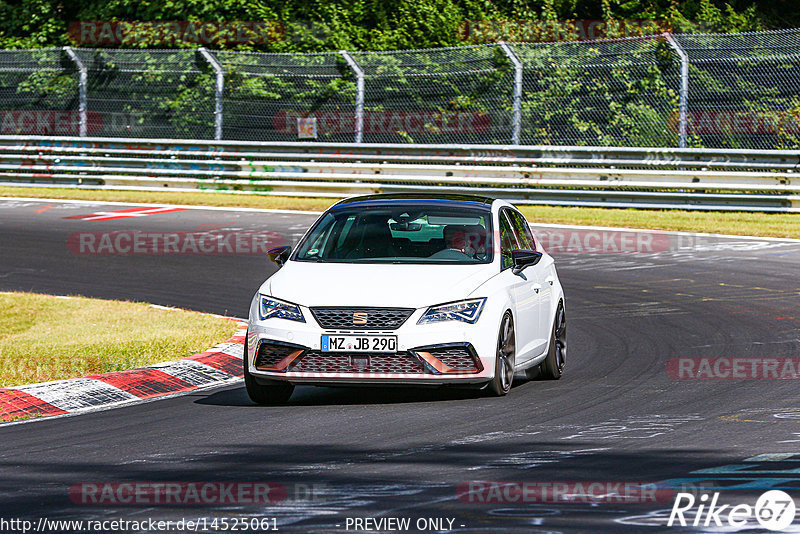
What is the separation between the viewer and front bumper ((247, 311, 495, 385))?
28.3ft

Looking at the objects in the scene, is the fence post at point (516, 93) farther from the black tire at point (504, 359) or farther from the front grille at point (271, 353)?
the front grille at point (271, 353)

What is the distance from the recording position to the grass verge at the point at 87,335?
33.1 feet

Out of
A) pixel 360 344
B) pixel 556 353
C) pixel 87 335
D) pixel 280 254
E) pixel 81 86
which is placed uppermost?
pixel 280 254

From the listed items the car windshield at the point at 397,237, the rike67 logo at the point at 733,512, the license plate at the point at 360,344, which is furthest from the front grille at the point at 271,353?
the rike67 logo at the point at 733,512

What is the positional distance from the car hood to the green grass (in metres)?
12.2

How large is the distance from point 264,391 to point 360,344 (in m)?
0.85

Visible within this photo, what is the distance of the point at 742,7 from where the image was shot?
109 ft

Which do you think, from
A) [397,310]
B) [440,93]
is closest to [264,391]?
[397,310]

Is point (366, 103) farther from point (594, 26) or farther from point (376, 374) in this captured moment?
point (376, 374)

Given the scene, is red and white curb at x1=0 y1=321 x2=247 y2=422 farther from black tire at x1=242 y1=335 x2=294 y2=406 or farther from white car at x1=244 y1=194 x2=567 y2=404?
white car at x1=244 y1=194 x2=567 y2=404

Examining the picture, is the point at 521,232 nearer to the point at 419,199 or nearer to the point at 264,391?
the point at 419,199

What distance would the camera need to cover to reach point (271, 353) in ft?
29.0

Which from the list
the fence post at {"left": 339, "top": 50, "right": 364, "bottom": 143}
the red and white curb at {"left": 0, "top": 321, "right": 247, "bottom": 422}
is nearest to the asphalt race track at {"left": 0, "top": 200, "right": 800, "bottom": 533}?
the red and white curb at {"left": 0, "top": 321, "right": 247, "bottom": 422}

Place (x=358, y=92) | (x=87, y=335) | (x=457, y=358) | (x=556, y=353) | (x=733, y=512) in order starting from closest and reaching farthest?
(x=733, y=512)
(x=457, y=358)
(x=556, y=353)
(x=87, y=335)
(x=358, y=92)
